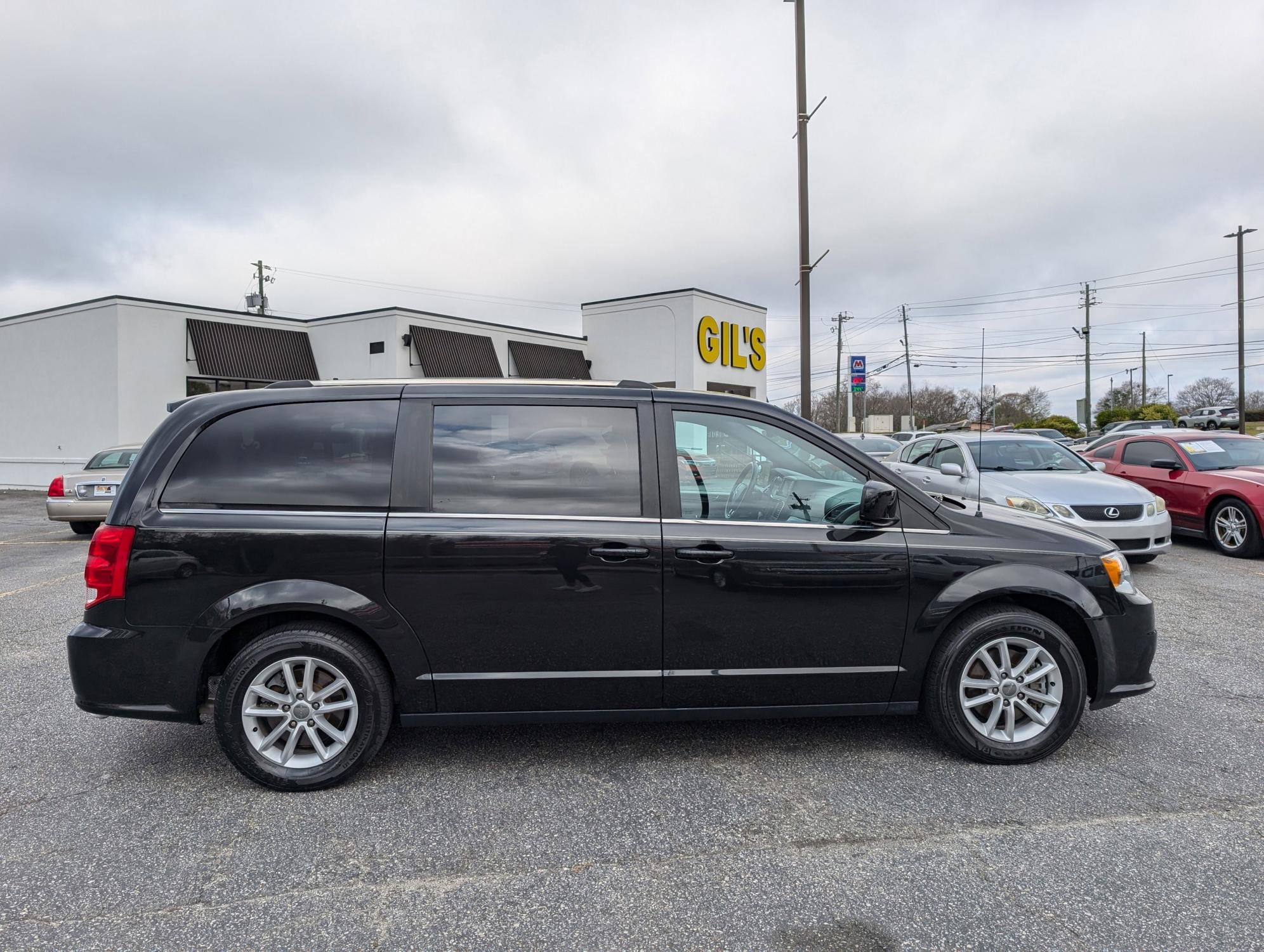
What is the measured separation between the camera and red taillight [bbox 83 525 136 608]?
10.6 feet

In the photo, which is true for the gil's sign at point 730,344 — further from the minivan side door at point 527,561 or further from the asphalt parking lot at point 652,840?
the minivan side door at point 527,561

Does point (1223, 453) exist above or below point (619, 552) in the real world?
above

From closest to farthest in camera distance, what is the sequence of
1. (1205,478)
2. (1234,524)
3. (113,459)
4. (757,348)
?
1. (1234,524)
2. (1205,478)
3. (113,459)
4. (757,348)

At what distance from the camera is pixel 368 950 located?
2.29m

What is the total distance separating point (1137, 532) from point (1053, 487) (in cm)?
89

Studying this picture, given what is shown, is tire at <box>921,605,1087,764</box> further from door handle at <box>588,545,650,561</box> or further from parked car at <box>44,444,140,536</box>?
parked car at <box>44,444,140,536</box>

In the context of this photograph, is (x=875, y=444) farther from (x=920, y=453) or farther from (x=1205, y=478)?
(x=1205, y=478)

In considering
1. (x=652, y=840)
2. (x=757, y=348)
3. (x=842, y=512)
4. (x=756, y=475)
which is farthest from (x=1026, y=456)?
(x=757, y=348)

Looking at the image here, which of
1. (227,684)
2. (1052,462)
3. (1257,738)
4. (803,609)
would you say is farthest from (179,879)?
(1052,462)

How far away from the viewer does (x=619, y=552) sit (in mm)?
3328

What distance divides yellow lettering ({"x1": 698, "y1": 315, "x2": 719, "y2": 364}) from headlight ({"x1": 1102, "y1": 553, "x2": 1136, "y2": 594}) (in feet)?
69.8

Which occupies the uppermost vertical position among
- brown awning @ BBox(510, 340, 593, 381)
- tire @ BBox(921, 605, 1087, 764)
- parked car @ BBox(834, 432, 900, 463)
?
brown awning @ BBox(510, 340, 593, 381)

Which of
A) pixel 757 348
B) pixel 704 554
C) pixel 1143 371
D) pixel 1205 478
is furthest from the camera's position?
pixel 1143 371

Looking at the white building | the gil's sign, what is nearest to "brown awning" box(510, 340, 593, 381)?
the white building
